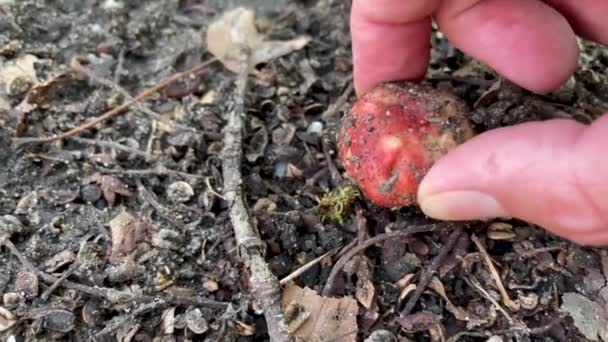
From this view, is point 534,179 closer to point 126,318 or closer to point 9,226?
point 126,318

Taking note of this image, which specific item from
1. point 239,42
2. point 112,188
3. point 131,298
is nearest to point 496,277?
point 131,298

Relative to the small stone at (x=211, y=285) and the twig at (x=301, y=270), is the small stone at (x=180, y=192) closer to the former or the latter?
the small stone at (x=211, y=285)

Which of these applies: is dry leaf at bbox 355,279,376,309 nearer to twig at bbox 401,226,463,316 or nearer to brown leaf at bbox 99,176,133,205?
twig at bbox 401,226,463,316

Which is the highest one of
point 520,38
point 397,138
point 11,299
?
point 520,38

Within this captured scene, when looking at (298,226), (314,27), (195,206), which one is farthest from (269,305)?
(314,27)

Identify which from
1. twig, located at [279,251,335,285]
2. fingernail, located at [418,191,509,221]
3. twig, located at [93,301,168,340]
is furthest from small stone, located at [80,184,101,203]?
fingernail, located at [418,191,509,221]

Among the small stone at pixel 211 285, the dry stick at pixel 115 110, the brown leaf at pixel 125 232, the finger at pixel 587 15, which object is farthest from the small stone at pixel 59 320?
the finger at pixel 587 15

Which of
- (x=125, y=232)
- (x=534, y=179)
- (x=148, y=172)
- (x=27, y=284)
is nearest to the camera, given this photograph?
(x=534, y=179)
